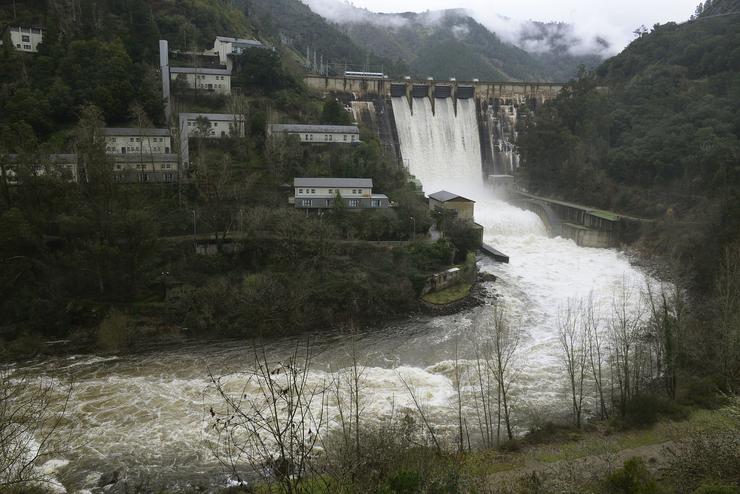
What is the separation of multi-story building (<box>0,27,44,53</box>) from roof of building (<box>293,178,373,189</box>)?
19.5 m

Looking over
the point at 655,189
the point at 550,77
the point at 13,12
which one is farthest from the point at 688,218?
the point at 550,77

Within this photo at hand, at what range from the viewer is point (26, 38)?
33812 mm

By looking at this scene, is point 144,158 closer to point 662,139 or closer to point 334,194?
point 334,194

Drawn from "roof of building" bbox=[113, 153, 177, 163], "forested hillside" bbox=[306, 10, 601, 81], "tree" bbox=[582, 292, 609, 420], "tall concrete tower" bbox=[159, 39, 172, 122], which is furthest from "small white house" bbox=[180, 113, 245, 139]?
"forested hillside" bbox=[306, 10, 601, 81]

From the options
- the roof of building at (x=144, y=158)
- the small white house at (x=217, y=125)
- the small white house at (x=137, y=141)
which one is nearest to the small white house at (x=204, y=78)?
the small white house at (x=217, y=125)

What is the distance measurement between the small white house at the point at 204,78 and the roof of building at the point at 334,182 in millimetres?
12344

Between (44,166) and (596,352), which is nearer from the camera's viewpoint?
(596,352)

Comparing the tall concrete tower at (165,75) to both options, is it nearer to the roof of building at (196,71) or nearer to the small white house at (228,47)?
the roof of building at (196,71)

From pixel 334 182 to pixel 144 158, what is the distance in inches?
361

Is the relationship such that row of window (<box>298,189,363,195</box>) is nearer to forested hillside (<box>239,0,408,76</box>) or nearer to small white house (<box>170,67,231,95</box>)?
small white house (<box>170,67,231,95</box>)

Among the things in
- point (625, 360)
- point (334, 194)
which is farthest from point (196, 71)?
point (625, 360)

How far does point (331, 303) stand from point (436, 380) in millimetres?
6411

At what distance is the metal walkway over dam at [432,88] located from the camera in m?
42.8

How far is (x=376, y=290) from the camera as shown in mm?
22672
